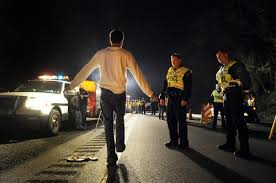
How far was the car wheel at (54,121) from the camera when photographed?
9.95 meters

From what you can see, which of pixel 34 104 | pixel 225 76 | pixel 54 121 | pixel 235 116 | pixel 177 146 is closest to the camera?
pixel 235 116

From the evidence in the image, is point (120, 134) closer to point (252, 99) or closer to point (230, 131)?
point (230, 131)

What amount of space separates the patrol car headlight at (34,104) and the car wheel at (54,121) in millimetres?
468

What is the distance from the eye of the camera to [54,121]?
10328 millimetres

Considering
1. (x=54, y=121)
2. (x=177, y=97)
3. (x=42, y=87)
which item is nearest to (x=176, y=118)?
(x=177, y=97)

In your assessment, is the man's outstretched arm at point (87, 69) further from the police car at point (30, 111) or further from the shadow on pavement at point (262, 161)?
the police car at point (30, 111)

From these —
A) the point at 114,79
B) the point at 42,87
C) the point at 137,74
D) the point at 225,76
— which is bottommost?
the point at 114,79

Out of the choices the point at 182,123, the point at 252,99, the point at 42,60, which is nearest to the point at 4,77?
the point at 42,60

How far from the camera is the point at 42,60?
141ft

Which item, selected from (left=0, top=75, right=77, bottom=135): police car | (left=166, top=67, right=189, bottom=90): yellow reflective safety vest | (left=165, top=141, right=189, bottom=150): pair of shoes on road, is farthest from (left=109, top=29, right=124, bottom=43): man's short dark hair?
(left=0, top=75, right=77, bottom=135): police car

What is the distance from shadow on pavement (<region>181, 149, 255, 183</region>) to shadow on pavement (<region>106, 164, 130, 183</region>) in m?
1.19

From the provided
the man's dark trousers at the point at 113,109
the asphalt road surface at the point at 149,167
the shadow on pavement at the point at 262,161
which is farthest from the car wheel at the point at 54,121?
the shadow on pavement at the point at 262,161

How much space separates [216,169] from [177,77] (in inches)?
115

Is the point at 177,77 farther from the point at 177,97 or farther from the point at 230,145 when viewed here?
the point at 230,145
